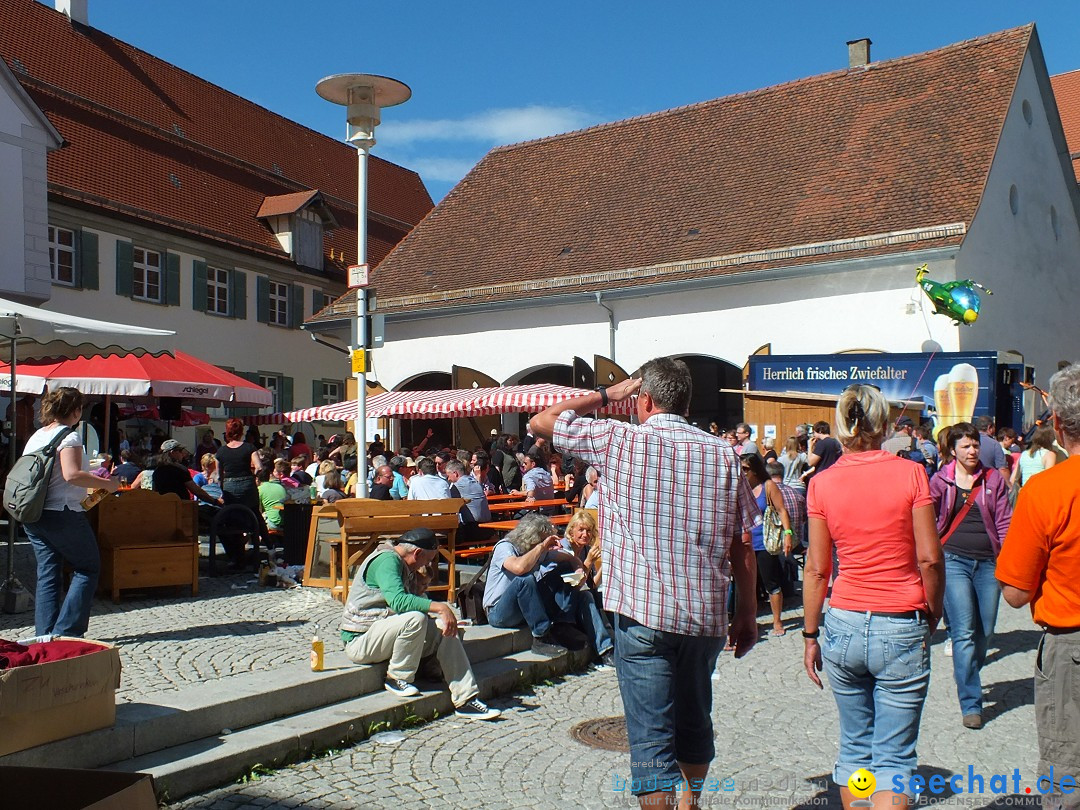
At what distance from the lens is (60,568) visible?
6520 mm

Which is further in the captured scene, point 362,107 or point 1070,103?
point 1070,103

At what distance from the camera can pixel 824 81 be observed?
79.3 ft

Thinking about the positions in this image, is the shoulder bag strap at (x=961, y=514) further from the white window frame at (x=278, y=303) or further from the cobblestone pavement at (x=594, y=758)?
the white window frame at (x=278, y=303)

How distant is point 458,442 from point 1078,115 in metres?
26.0

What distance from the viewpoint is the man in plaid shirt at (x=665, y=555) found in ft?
12.0

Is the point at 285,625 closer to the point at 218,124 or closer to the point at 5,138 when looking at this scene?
the point at 5,138

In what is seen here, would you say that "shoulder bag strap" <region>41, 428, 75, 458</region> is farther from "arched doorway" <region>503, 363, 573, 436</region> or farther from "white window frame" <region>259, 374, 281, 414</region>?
"white window frame" <region>259, 374, 281, 414</region>

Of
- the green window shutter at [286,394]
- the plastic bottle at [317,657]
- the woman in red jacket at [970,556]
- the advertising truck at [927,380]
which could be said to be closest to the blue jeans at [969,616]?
the woman in red jacket at [970,556]

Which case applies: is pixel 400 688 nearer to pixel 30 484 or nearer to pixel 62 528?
pixel 62 528

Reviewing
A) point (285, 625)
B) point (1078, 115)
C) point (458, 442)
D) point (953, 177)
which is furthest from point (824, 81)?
point (285, 625)

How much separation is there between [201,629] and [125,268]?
20868 millimetres

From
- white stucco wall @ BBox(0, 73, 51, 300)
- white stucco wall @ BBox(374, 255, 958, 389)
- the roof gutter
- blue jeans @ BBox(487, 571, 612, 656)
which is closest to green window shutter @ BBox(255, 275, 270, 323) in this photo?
the roof gutter

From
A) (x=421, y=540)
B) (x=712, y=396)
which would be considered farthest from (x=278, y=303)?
(x=421, y=540)

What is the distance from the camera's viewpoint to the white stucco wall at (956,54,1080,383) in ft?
64.0
